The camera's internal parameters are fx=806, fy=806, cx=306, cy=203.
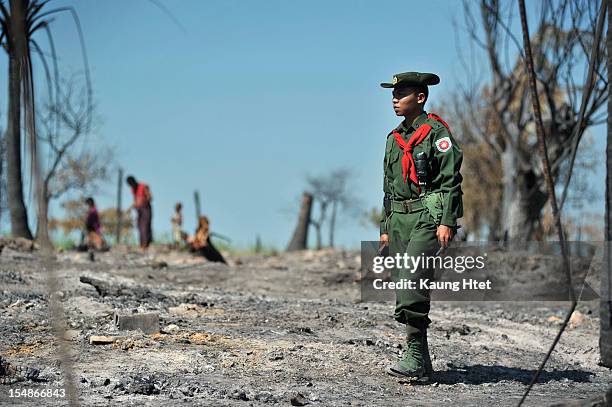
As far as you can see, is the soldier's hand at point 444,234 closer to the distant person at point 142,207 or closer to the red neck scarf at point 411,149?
the red neck scarf at point 411,149

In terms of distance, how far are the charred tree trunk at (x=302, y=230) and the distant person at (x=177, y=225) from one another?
21.7 ft

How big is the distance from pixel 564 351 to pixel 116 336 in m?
4.17

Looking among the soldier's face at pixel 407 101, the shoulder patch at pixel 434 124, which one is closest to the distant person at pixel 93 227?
the soldier's face at pixel 407 101

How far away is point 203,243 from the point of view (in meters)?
15.6

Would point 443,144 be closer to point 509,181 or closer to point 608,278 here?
point 608,278

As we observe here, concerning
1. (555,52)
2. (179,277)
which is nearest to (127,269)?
(179,277)

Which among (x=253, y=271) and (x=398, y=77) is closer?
(x=398, y=77)

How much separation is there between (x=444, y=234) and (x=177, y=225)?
51.0 ft

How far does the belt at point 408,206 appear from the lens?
520 cm

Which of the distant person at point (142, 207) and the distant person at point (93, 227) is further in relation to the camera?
the distant person at point (93, 227)

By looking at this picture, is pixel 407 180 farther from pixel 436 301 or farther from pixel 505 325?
pixel 436 301

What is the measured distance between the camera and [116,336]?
604 cm

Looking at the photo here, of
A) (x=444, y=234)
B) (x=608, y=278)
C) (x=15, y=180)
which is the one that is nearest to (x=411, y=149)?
(x=444, y=234)

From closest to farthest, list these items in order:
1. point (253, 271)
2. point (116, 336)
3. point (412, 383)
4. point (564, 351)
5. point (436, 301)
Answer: point (412, 383)
point (116, 336)
point (564, 351)
point (436, 301)
point (253, 271)
